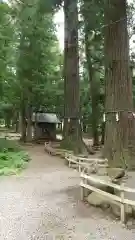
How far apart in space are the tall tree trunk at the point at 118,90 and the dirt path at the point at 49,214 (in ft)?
6.66

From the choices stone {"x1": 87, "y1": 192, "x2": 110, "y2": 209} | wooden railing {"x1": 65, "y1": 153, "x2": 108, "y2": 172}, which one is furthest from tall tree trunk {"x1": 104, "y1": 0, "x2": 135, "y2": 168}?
stone {"x1": 87, "y1": 192, "x2": 110, "y2": 209}

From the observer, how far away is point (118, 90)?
462 inches

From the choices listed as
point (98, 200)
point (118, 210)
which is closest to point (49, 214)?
point (98, 200)

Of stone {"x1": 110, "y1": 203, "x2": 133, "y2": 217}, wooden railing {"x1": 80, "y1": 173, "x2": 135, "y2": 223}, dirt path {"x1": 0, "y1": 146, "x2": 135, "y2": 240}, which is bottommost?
dirt path {"x1": 0, "y1": 146, "x2": 135, "y2": 240}

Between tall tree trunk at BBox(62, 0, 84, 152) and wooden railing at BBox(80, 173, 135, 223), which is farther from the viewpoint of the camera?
tall tree trunk at BBox(62, 0, 84, 152)

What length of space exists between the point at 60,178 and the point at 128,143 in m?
2.75

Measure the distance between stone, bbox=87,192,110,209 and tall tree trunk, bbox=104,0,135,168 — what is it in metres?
4.17

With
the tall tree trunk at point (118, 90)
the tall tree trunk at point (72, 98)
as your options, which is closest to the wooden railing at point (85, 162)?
the tall tree trunk at point (118, 90)

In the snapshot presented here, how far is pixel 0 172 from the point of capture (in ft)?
38.1

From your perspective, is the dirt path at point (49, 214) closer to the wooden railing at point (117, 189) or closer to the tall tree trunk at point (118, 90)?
the wooden railing at point (117, 189)

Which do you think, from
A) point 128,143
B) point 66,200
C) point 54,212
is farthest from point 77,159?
point 54,212

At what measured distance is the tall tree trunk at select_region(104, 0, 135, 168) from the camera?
11.6m

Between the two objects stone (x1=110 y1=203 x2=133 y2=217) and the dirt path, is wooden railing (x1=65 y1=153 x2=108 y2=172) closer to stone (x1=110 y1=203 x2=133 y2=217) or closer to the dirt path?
the dirt path

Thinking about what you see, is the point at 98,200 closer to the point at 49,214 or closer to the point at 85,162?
the point at 49,214
